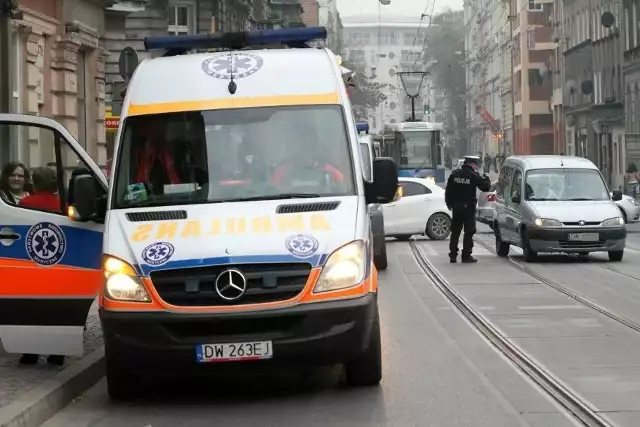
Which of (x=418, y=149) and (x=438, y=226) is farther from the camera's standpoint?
(x=418, y=149)

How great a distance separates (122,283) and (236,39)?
10.6 ft

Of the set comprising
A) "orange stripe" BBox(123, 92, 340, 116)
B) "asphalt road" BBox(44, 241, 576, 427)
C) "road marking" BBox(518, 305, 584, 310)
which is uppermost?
"orange stripe" BBox(123, 92, 340, 116)

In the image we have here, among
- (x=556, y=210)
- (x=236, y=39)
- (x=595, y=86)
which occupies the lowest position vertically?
(x=556, y=210)

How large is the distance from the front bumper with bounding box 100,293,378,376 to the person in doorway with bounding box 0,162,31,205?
174cm

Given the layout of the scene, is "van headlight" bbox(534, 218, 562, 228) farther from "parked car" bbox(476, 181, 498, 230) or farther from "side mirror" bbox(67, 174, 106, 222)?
"side mirror" bbox(67, 174, 106, 222)

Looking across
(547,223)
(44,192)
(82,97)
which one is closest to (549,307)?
(547,223)

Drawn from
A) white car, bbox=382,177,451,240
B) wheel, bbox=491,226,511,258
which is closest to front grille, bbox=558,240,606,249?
wheel, bbox=491,226,511,258

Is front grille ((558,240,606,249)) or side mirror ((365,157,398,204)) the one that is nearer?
side mirror ((365,157,398,204))

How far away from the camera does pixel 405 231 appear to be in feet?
96.9

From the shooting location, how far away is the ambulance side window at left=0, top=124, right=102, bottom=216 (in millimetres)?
9992

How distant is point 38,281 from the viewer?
9875 mm

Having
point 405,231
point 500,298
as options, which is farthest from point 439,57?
point 500,298

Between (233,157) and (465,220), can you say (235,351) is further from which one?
(465,220)

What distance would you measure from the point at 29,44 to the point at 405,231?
10736mm
